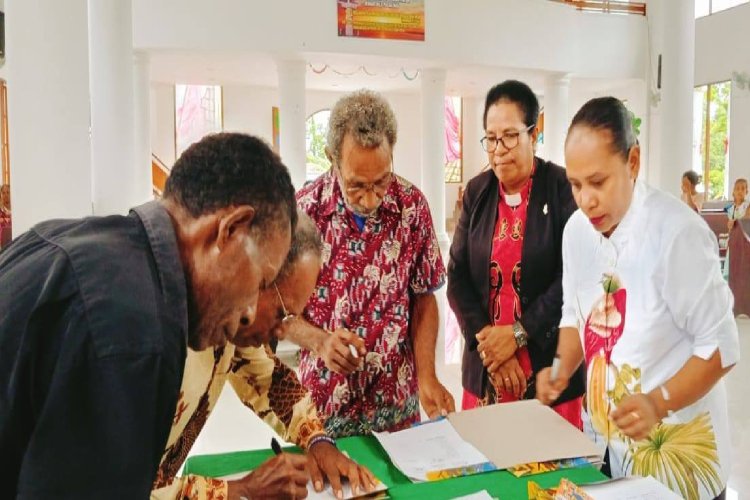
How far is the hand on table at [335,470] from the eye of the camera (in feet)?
4.57

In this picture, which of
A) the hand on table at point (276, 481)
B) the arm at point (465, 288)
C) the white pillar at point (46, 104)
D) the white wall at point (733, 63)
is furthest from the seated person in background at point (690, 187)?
the hand on table at point (276, 481)

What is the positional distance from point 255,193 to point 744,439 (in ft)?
12.6

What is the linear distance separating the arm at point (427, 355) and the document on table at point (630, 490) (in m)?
0.55

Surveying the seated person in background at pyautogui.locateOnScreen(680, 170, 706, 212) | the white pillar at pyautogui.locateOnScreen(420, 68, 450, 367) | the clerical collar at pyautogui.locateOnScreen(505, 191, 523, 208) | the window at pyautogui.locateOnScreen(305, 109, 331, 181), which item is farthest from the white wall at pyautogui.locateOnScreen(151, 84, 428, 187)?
the clerical collar at pyautogui.locateOnScreen(505, 191, 523, 208)

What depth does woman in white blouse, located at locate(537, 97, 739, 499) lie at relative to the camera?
4.75 ft

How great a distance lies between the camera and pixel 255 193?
803 millimetres

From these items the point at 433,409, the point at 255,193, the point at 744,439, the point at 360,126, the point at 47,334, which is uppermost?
the point at 360,126

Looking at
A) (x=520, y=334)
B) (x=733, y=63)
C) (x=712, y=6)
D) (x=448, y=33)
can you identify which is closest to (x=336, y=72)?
(x=448, y=33)

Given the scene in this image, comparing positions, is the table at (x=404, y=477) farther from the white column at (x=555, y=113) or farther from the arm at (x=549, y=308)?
the white column at (x=555, y=113)

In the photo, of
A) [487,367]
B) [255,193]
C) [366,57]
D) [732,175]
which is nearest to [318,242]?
[255,193]

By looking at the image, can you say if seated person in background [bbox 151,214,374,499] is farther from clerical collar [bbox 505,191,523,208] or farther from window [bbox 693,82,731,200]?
window [bbox 693,82,731,200]

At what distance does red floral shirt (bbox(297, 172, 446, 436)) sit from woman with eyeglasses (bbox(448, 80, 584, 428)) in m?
0.27

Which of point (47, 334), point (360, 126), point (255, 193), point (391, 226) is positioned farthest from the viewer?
point (391, 226)

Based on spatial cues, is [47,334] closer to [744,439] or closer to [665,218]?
[665,218]
